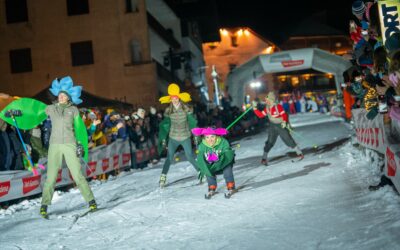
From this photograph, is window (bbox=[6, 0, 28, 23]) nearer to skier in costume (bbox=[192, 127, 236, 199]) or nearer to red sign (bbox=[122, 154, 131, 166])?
red sign (bbox=[122, 154, 131, 166])

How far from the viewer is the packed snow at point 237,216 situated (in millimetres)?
4918

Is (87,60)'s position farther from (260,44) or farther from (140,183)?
(260,44)

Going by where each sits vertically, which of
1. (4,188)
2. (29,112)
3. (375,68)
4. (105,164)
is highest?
(375,68)

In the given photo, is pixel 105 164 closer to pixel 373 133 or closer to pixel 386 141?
pixel 373 133

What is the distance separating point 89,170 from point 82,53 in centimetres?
2098

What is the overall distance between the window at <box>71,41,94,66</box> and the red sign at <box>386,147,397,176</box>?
2749 centimetres

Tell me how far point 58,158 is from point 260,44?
65462 mm

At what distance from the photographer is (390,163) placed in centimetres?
624

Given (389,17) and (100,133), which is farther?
(100,133)

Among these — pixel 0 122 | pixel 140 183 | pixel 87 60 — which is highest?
pixel 87 60

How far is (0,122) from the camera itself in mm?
10055

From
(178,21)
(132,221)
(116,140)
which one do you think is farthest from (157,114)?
(178,21)

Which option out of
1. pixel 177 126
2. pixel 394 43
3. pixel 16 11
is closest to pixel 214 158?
pixel 177 126

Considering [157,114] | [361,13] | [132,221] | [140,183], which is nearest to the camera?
[132,221]
